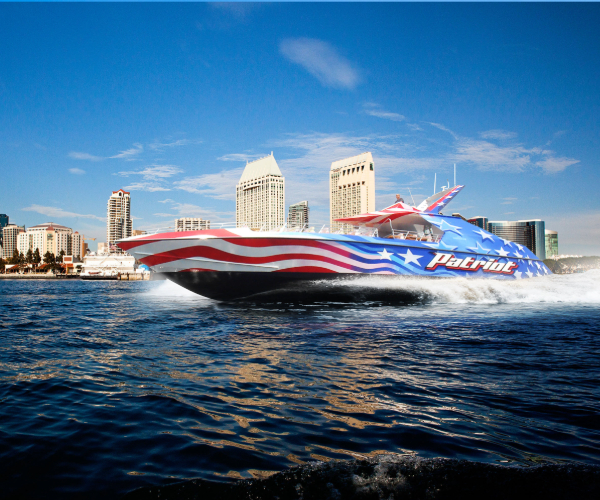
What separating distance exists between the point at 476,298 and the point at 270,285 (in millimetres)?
8009

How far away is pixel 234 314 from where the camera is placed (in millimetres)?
11211

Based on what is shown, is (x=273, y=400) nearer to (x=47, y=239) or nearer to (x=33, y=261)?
(x=33, y=261)

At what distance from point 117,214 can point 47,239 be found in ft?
176

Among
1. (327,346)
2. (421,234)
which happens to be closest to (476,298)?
(421,234)

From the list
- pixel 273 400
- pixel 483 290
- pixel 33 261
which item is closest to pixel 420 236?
pixel 483 290

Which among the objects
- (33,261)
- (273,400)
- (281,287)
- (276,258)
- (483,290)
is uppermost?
(33,261)

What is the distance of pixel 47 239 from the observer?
602ft

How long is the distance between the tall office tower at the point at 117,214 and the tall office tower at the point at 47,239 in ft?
148

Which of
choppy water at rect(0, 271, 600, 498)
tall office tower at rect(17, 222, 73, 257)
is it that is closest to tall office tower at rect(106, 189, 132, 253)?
tall office tower at rect(17, 222, 73, 257)

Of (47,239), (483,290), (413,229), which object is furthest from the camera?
(47,239)

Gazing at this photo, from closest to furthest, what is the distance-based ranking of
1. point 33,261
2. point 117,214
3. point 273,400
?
point 273,400 → point 33,261 → point 117,214

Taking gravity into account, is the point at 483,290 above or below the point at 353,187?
below

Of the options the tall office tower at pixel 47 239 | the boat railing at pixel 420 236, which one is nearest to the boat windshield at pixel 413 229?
the boat railing at pixel 420 236

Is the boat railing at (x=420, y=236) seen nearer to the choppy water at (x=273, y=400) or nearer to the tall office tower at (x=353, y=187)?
the choppy water at (x=273, y=400)
